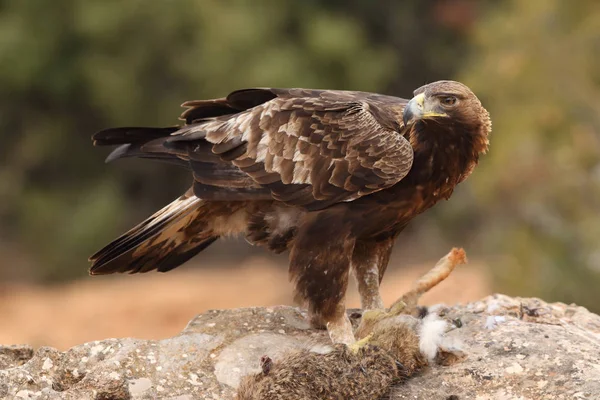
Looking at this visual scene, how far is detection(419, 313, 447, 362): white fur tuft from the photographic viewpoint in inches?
193

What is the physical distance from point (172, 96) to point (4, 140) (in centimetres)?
305

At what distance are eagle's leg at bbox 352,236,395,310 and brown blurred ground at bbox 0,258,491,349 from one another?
760 cm

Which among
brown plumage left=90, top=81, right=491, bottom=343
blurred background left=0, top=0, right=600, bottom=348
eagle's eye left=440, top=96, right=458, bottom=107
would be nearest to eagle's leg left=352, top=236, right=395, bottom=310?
brown plumage left=90, top=81, right=491, bottom=343

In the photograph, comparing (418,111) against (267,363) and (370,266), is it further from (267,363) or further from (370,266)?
(267,363)

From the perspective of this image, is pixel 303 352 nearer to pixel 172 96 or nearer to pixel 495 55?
pixel 495 55

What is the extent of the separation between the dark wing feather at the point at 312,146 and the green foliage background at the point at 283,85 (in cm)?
533

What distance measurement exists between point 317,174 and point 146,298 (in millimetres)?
11244

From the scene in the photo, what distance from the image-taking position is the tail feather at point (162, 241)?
5387mm

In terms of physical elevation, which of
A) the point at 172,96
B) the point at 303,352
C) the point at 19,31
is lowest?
the point at 303,352

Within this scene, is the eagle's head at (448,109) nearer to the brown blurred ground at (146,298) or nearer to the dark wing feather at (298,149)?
the dark wing feather at (298,149)

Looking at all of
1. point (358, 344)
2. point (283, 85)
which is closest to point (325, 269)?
point (358, 344)

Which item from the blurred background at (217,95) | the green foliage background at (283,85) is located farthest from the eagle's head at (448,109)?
the blurred background at (217,95)

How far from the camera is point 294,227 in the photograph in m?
5.27

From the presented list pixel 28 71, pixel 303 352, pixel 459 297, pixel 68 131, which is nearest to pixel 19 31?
pixel 28 71
